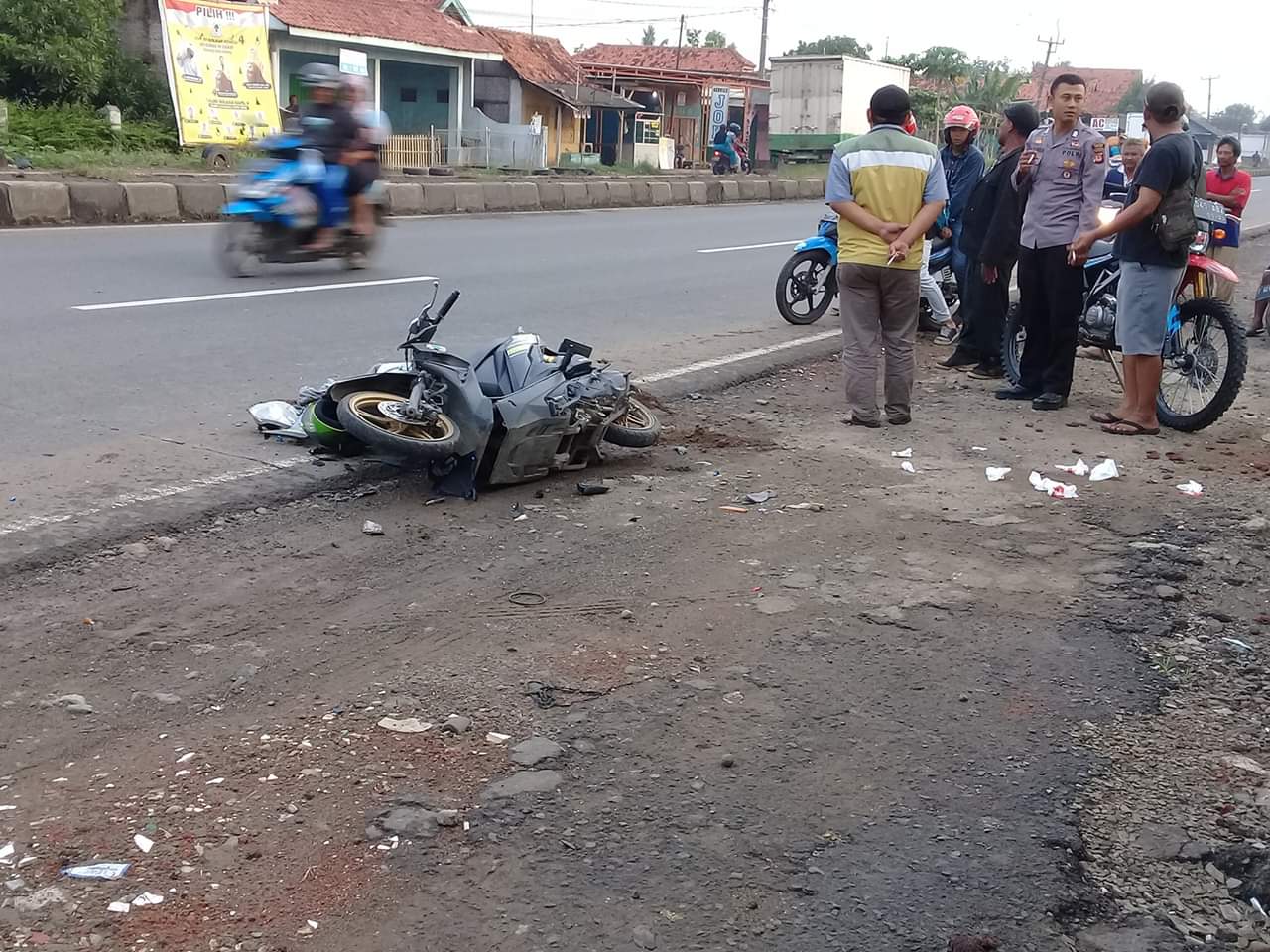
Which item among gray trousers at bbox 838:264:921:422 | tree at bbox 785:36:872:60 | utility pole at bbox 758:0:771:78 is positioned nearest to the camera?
gray trousers at bbox 838:264:921:422

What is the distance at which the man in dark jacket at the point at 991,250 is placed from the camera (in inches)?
312

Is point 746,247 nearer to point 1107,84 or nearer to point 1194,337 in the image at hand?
point 1194,337

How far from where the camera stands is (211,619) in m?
4.07

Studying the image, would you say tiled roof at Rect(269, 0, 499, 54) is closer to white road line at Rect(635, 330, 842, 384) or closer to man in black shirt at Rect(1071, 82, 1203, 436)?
white road line at Rect(635, 330, 842, 384)

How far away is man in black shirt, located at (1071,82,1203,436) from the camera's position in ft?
21.2

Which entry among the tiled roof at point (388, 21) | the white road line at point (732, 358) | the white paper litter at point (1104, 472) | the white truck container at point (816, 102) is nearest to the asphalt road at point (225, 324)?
the white road line at point (732, 358)

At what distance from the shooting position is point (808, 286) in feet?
34.2

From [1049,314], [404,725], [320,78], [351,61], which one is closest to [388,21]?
[351,61]

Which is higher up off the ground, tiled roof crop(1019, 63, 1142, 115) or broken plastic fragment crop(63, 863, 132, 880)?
tiled roof crop(1019, 63, 1142, 115)

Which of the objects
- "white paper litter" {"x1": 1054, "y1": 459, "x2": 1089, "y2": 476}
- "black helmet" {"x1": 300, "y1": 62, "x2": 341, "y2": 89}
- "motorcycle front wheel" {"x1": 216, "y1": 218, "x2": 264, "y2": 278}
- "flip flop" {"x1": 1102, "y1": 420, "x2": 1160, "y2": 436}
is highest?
"black helmet" {"x1": 300, "y1": 62, "x2": 341, "y2": 89}

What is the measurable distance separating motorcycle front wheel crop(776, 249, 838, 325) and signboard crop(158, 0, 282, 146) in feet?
55.9

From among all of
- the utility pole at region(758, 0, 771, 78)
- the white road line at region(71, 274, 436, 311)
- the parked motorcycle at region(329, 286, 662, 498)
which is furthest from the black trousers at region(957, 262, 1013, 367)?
the utility pole at region(758, 0, 771, 78)

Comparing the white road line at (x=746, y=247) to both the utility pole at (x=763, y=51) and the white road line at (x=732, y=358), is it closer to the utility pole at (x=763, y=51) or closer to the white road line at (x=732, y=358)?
the white road line at (x=732, y=358)

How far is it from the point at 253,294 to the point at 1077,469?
6.70 metres
